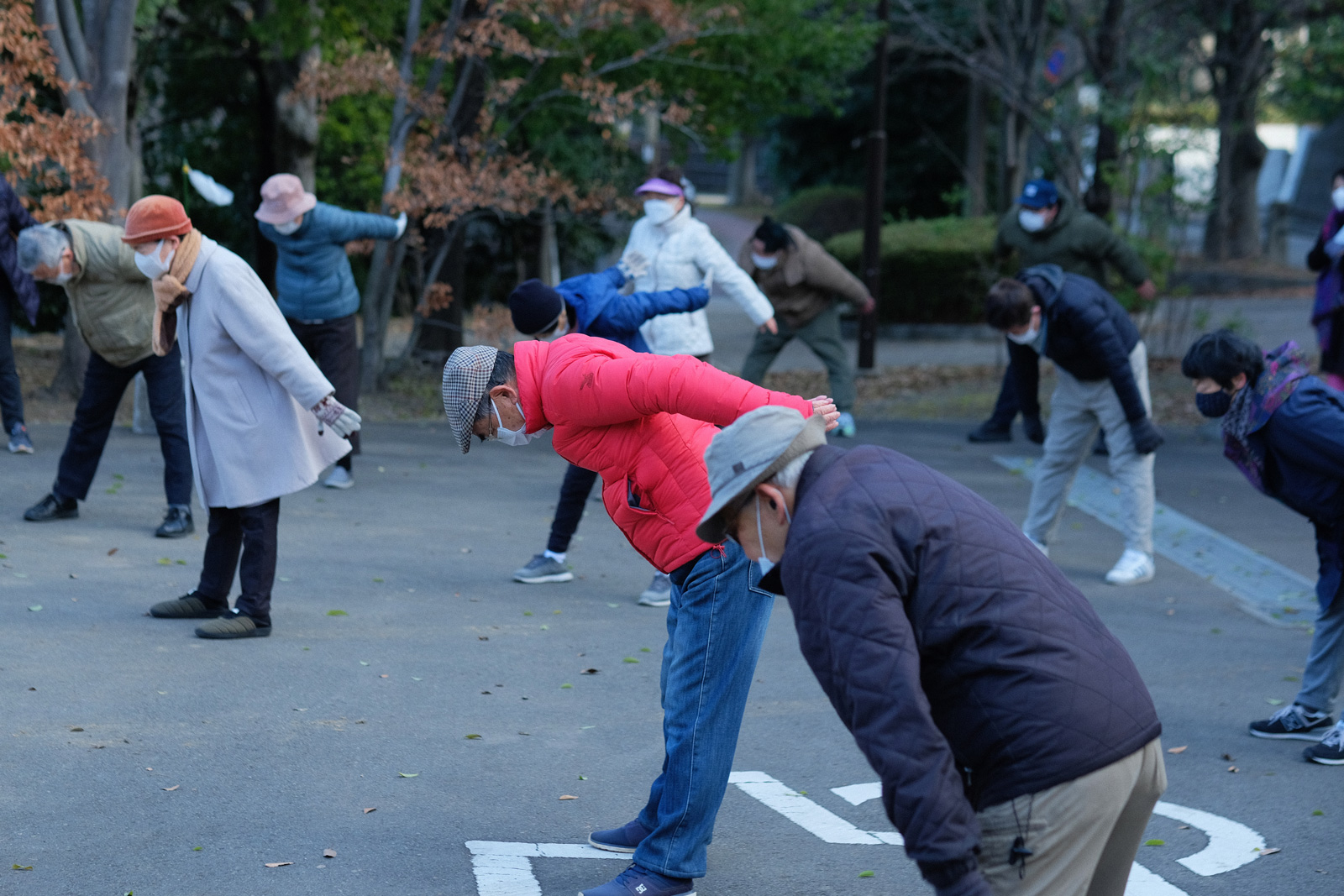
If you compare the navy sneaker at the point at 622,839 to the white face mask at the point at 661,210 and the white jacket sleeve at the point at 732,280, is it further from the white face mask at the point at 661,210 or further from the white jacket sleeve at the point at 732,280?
the white face mask at the point at 661,210

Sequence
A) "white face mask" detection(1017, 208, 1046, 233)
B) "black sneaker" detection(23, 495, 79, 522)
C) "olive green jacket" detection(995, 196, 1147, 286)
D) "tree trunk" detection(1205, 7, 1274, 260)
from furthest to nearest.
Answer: "tree trunk" detection(1205, 7, 1274, 260)
"olive green jacket" detection(995, 196, 1147, 286)
"white face mask" detection(1017, 208, 1046, 233)
"black sneaker" detection(23, 495, 79, 522)

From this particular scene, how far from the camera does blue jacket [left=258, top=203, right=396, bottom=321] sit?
27.4 ft

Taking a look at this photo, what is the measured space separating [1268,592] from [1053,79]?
1200cm

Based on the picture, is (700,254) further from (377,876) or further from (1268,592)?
(377,876)

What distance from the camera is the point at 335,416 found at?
17.6 ft

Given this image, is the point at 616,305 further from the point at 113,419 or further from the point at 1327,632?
the point at 1327,632

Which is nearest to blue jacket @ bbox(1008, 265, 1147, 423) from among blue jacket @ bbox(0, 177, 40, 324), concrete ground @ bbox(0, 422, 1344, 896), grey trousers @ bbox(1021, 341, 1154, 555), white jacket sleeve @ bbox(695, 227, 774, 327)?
grey trousers @ bbox(1021, 341, 1154, 555)

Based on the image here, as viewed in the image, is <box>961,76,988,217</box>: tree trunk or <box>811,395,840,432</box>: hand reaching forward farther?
<box>961,76,988,217</box>: tree trunk

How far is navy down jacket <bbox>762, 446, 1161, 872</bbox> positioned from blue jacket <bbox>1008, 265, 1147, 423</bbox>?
492 centimetres

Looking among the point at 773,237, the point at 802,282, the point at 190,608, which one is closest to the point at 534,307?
the point at 190,608

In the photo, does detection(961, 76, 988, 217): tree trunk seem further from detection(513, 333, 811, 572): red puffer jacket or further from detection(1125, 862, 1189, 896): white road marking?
detection(513, 333, 811, 572): red puffer jacket

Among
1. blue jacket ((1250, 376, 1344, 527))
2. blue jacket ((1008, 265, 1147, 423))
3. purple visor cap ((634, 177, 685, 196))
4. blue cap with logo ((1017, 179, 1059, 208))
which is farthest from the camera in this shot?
blue cap with logo ((1017, 179, 1059, 208))

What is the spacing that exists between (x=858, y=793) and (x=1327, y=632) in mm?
1926

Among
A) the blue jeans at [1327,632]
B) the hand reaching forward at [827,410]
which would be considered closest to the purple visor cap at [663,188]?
the blue jeans at [1327,632]
